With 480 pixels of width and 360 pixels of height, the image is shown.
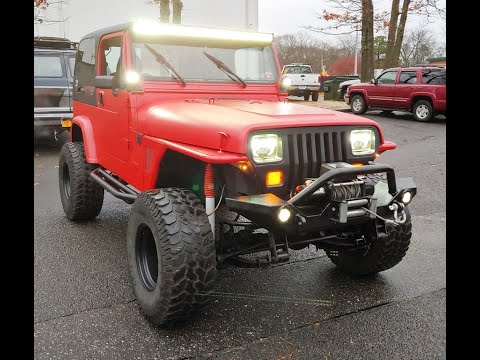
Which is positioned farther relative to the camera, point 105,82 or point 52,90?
point 52,90

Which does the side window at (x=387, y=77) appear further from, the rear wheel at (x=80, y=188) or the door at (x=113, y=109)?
the door at (x=113, y=109)

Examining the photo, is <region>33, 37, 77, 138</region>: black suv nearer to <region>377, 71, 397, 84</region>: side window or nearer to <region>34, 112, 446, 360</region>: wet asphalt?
<region>34, 112, 446, 360</region>: wet asphalt

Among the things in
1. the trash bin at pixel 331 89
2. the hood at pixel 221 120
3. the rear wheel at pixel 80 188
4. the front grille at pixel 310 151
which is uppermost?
the trash bin at pixel 331 89

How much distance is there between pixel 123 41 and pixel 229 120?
1565mm

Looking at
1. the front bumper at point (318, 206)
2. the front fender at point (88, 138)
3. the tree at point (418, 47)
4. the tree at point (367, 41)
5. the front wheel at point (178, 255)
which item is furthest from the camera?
the tree at point (418, 47)

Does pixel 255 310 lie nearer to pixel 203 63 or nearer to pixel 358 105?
pixel 203 63

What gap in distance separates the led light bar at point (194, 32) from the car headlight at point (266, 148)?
169 cm

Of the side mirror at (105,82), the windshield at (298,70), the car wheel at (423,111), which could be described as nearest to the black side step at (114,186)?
the side mirror at (105,82)

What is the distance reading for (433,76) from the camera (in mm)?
15523

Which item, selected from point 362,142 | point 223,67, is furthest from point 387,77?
point 362,142

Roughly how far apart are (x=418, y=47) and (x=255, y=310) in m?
60.5

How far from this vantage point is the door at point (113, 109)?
14.3 ft

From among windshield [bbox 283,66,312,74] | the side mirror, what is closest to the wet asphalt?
the side mirror
